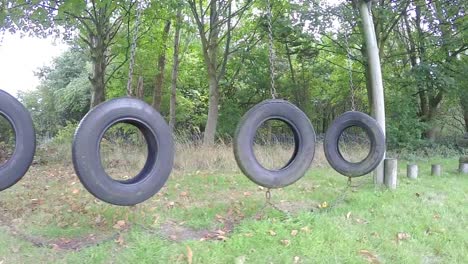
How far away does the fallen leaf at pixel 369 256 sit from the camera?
12.8ft

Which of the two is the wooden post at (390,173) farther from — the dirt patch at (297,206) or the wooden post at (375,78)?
the dirt patch at (297,206)

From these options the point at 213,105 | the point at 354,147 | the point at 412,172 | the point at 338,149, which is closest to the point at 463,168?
the point at 412,172

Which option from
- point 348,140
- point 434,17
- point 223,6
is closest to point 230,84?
point 223,6

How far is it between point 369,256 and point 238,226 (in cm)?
139

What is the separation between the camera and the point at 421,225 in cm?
477

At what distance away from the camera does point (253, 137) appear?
13.1 ft

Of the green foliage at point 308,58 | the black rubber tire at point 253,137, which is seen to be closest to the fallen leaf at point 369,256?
the black rubber tire at point 253,137

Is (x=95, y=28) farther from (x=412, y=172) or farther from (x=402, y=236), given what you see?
(x=402, y=236)

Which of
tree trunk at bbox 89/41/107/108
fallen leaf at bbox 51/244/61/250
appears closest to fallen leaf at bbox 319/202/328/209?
fallen leaf at bbox 51/244/61/250

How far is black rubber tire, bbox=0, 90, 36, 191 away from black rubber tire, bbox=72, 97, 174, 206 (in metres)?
0.79

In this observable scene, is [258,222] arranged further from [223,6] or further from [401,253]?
[223,6]

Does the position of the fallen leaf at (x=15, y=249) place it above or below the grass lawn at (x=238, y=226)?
below

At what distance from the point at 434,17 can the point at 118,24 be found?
9.94 metres

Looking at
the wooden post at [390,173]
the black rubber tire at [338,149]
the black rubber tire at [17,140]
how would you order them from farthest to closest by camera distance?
1. the wooden post at [390,173]
2. the black rubber tire at [338,149]
3. the black rubber tire at [17,140]
